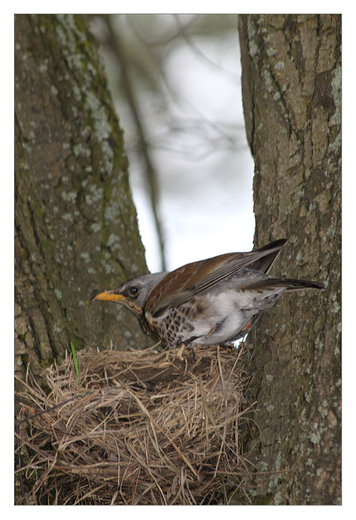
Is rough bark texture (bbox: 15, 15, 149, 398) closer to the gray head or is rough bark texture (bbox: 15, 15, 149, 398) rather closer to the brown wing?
the gray head

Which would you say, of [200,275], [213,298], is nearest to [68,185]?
[200,275]

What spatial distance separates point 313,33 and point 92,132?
4.55 feet

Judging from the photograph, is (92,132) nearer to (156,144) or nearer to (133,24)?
(133,24)

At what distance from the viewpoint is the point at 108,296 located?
2.62 m

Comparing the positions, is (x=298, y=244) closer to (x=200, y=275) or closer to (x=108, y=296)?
(x=200, y=275)

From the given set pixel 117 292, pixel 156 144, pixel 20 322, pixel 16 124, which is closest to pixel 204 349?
pixel 117 292

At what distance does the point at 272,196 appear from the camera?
6.37 ft

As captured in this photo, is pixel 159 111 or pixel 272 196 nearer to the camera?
pixel 272 196

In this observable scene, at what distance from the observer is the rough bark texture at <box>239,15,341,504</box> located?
164 centimetres

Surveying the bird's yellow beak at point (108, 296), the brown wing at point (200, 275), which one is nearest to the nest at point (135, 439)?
the brown wing at point (200, 275)

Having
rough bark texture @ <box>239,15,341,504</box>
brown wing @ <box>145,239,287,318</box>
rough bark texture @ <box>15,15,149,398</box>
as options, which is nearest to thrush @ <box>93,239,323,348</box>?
brown wing @ <box>145,239,287,318</box>

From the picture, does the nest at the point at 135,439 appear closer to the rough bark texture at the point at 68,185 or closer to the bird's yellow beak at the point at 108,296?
the rough bark texture at the point at 68,185

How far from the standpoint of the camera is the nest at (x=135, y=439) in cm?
193

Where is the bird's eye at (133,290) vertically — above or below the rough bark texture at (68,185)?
below
